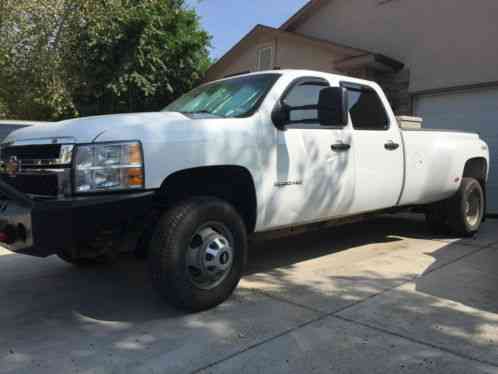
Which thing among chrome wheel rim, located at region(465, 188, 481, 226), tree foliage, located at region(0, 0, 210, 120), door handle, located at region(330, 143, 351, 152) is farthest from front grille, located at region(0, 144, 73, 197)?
tree foliage, located at region(0, 0, 210, 120)

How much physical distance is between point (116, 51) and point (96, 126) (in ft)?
47.6

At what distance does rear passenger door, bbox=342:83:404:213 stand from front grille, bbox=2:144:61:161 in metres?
2.80

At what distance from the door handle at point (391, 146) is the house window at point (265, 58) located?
27.7 feet

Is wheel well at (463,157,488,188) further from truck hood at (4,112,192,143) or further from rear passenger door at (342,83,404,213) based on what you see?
truck hood at (4,112,192,143)

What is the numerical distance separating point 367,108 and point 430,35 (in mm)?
5695

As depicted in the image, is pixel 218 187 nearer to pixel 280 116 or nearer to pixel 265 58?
pixel 280 116

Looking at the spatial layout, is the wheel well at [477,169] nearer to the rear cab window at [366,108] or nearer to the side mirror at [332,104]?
the rear cab window at [366,108]

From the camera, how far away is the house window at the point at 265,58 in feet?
43.5

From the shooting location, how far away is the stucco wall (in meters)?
9.09

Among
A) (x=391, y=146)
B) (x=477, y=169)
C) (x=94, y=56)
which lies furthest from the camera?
(x=94, y=56)

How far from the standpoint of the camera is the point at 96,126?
3344mm

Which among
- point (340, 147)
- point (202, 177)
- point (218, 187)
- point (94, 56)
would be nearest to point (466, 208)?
point (340, 147)

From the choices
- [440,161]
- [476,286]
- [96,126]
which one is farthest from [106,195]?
[440,161]

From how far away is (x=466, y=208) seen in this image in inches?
258
